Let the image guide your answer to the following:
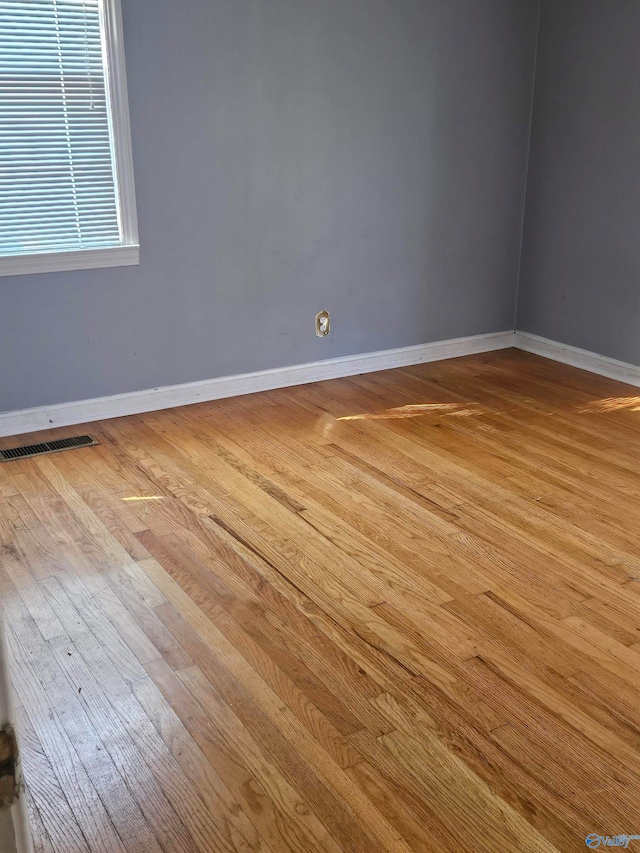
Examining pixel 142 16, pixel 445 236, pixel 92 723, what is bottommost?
pixel 92 723

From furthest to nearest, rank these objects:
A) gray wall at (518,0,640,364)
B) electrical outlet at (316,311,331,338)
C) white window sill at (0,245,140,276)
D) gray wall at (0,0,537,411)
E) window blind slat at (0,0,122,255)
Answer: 1. electrical outlet at (316,311,331,338)
2. gray wall at (518,0,640,364)
3. gray wall at (0,0,537,411)
4. white window sill at (0,245,140,276)
5. window blind slat at (0,0,122,255)

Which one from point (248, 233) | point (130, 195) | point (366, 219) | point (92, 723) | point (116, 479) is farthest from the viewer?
point (366, 219)

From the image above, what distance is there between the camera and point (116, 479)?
3.12 m

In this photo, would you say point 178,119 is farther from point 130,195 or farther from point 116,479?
point 116,479

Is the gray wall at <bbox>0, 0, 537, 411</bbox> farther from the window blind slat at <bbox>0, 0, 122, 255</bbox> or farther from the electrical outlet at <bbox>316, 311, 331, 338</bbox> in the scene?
the window blind slat at <bbox>0, 0, 122, 255</bbox>

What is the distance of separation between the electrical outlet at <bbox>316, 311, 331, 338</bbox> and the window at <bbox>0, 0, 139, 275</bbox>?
3.35 ft

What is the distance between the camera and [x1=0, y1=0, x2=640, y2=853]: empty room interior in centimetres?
175

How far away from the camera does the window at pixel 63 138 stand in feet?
10.3

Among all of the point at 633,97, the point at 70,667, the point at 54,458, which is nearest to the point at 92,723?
the point at 70,667

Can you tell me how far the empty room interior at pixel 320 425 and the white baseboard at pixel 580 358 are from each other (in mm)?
15

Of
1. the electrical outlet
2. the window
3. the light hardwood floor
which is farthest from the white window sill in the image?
the electrical outlet

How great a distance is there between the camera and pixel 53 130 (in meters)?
3.28

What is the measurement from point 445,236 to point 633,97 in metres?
1.10

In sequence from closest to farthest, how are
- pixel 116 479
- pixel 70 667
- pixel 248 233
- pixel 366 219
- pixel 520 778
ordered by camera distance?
pixel 520 778, pixel 70 667, pixel 116 479, pixel 248 233, pixel 366 219
